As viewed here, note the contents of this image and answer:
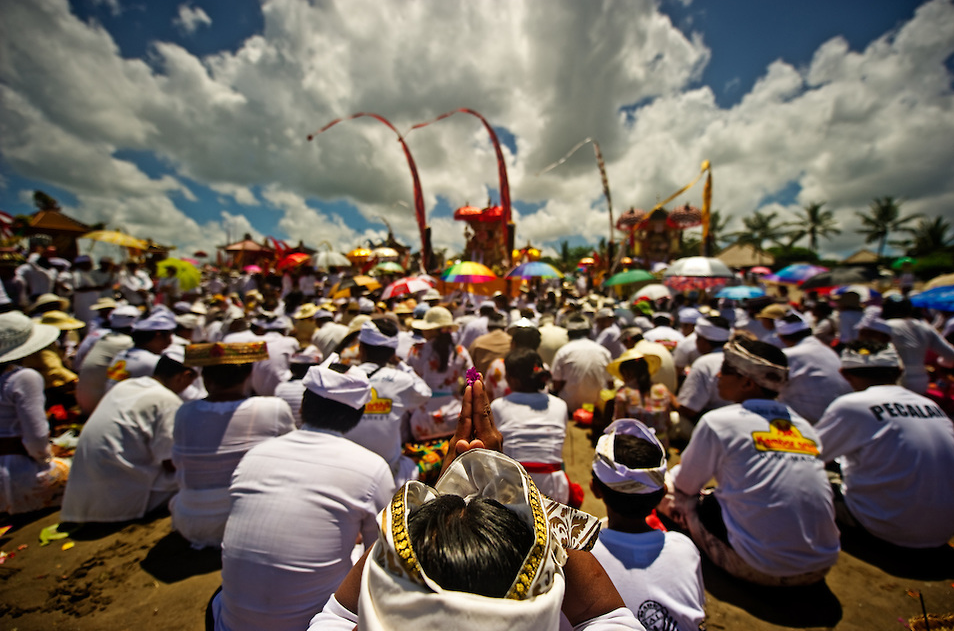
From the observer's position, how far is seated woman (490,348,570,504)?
109 inches

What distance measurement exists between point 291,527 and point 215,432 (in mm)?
1269

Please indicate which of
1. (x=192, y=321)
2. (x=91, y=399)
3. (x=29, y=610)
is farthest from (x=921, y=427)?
(x=192, y=321)

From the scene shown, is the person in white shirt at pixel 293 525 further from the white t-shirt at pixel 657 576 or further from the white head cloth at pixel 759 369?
the white head cloth at pixel 759 369

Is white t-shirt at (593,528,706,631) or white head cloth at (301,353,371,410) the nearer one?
white t-shirt at (593,528,706,631)

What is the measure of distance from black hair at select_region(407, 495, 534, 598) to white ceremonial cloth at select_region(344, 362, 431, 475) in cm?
226

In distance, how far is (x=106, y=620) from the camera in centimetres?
230

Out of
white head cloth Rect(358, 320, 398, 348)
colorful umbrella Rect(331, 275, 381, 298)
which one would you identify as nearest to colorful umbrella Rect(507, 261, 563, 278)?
colorful umbrella Rect(331, 275, 381, 298)

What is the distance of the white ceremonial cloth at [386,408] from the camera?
299cm

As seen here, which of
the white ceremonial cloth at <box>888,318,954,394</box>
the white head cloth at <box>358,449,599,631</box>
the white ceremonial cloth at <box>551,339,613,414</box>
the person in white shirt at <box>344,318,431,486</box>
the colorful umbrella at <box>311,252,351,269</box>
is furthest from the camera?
the colorful umbrella at <box>311,252,351,269</box>

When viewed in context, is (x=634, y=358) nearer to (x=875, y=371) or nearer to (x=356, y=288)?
(x=875, y=371)

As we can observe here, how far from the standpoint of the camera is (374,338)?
3.49 meters

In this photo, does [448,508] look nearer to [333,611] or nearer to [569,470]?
[333,611]

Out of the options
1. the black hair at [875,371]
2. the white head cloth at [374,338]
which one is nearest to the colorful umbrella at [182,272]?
the white head cloth at [374,338]

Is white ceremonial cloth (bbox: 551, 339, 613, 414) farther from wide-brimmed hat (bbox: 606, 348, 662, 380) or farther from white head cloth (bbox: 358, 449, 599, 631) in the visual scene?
white head cloth (bbox: 358, 449, 599, 631)
